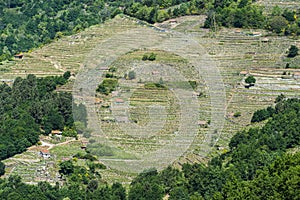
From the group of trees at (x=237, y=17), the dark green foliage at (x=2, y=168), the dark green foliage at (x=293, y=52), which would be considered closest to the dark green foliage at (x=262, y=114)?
the dark green foliage at (x=293, y=52)

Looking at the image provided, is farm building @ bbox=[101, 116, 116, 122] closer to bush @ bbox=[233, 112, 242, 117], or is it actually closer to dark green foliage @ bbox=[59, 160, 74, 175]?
dark green foliage @ bbox=[59, 160, 74, 175]

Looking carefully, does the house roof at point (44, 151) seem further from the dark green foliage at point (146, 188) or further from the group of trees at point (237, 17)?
the group of trees at point (237, 17)

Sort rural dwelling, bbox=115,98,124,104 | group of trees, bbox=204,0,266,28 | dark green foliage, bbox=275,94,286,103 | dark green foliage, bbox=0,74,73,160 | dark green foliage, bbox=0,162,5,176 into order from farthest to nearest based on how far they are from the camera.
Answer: group of trees, bbox=204,0,266,28, rural dwelling, bbox=115,98,124,104, dark green foliage, bbox=275,94,286,103, dark green foliage, bbox=0,74,73,160, dark green foliage, bbox=0,162,5,176

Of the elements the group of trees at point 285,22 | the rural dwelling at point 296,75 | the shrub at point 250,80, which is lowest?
the group of trees at point 285,22

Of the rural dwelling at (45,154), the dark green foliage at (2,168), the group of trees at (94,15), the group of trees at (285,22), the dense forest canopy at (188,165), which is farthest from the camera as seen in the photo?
the group of trees at (94,15)

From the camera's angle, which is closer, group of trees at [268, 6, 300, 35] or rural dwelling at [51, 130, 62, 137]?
rural dwelling at [51, 130, 62, 137]

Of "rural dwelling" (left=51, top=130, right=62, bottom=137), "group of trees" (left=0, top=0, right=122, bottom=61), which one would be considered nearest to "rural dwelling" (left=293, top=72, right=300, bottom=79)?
"rural dwelling" (left=51, top=130, right=62, bottom=137)

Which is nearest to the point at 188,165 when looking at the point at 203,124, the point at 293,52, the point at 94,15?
the point at 203,124

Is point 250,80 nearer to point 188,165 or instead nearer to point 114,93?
point 114,93
